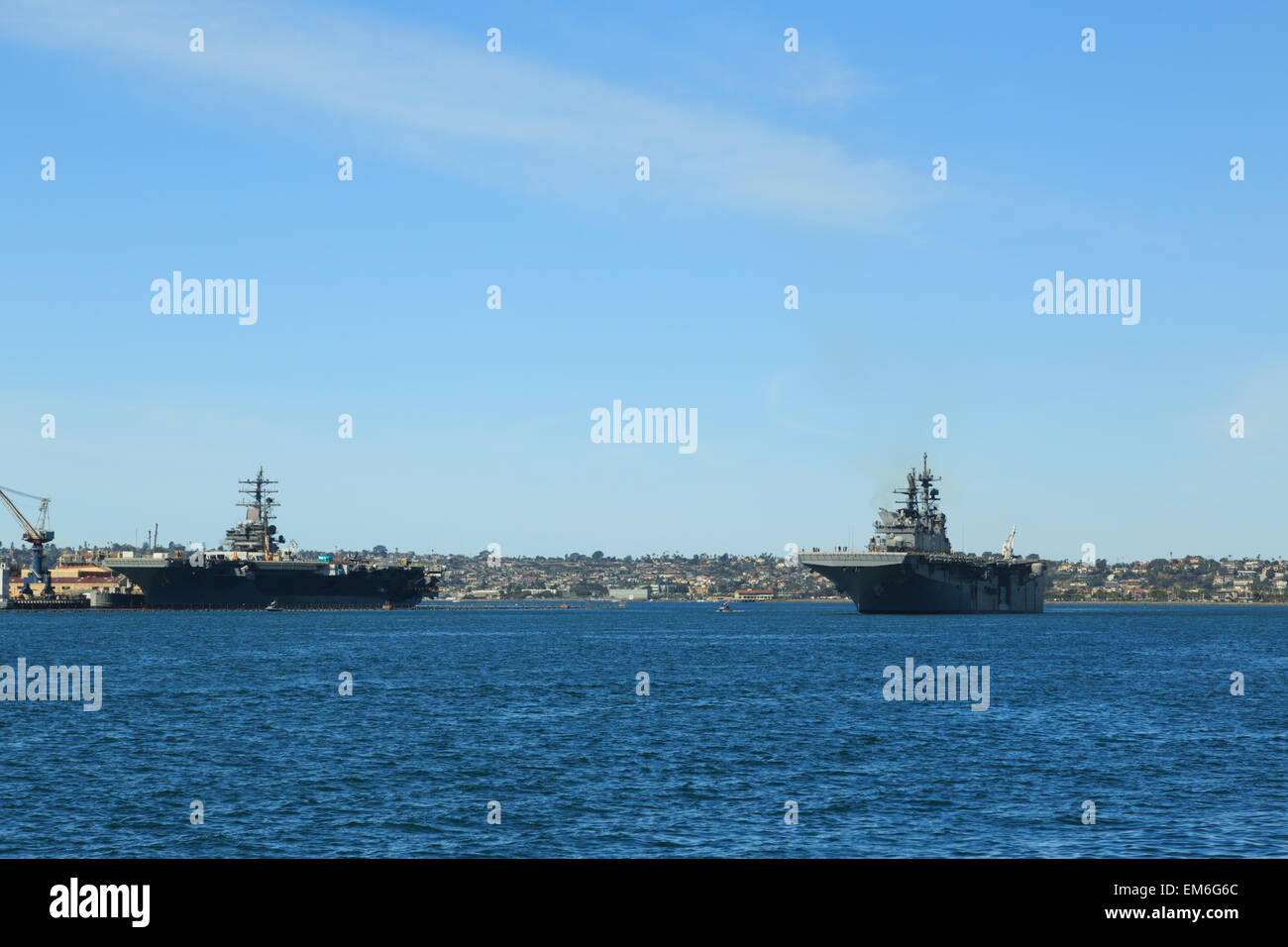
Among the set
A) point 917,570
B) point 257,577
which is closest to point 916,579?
point 917,570

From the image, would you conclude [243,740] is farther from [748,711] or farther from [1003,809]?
[1003,809]

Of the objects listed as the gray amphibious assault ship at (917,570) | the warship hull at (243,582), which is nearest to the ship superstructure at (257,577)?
the warship hull at (243,582)

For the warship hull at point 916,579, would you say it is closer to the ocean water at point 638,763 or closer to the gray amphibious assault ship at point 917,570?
the gray amphibious assault ship at point 917,570

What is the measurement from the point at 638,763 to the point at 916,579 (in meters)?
119

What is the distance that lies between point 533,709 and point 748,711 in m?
9.97

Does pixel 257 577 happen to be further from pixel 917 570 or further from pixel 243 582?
pixel 917 570

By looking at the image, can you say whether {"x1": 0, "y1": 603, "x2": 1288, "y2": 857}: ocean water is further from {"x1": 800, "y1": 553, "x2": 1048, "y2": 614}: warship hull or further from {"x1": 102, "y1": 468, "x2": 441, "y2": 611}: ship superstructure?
{"x1": 102, "y1": 468, "x2": 441, "y2": 611}: ship superstructure

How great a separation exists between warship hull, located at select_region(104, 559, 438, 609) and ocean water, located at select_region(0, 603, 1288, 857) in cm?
9181

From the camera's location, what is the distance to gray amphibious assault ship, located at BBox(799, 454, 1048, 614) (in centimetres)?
15075

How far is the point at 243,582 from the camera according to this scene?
176625 mm

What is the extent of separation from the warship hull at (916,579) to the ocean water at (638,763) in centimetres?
6469

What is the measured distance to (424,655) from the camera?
9538 centimetres

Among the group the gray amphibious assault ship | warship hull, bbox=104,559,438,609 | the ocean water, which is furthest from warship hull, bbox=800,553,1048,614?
warship hull, bbox=104,559,438,609
